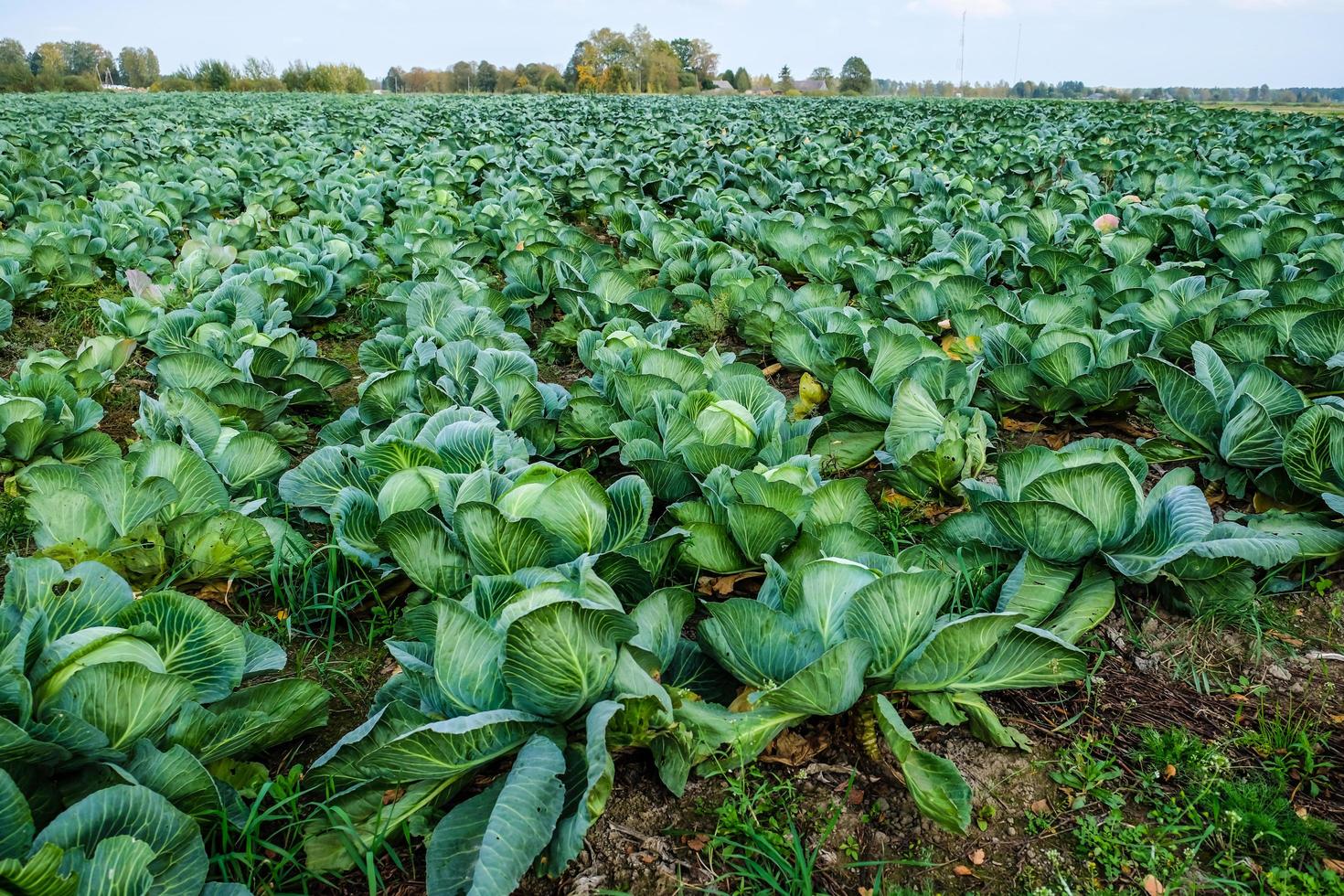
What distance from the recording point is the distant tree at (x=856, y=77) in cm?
6912

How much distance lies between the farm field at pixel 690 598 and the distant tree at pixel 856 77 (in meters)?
71.5

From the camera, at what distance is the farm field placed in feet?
4.96

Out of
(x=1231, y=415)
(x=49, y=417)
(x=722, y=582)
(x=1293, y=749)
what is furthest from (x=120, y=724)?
(x=1231, y=415)

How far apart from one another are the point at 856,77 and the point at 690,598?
84.4m

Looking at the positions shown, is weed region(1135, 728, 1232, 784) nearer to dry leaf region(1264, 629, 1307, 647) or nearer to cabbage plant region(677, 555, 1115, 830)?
cabbage plant region(677, 555, 1115, 830)

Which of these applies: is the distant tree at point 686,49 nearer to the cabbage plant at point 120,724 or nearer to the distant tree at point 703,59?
the distant tree at point 703,59

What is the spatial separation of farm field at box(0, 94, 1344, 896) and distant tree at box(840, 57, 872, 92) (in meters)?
71.5

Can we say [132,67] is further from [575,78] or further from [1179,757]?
[1179,757]

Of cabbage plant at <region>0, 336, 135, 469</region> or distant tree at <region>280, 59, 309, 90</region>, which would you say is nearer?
cabbage plant at <region>0, 336, 135, 469</region>

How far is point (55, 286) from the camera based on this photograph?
207 inches

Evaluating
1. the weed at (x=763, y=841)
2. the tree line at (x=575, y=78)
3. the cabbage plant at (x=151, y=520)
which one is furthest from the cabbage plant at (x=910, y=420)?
the tree line at (x=575, y=78)

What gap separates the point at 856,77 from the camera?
251 feet

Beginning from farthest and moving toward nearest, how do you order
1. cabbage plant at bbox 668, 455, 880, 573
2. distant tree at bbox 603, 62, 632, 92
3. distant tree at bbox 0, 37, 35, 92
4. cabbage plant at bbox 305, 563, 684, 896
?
1. distant tree at bbox 603, 62, 632, 92
2. distant tree at bbox 0, 37, 35, 92
3. cabbage plant at bbox 668, 455, 880, 573
4. cabbage plant at bbox 305, 563, 684, 896

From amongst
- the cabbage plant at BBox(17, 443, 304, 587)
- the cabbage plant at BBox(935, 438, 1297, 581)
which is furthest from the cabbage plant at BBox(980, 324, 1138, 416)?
the cabbage plant at BBox(17, 443, 304, 587)
